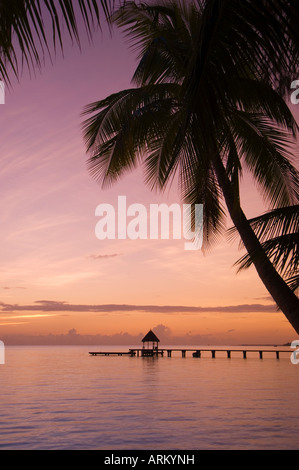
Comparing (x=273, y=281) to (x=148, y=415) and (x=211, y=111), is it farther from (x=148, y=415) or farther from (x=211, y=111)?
(x=148, y=415)

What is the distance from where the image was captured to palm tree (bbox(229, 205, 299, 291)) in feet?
17.1

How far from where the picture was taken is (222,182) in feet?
25.9

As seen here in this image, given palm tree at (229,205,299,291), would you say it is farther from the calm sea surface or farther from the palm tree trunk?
the calm sea surface

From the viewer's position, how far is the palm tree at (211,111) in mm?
3334

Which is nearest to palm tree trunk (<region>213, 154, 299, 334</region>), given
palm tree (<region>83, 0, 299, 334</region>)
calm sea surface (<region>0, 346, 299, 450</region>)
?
palm tree (<region>83, 0, 299, 334</region>)

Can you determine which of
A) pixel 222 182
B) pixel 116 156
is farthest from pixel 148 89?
pixel 222 182

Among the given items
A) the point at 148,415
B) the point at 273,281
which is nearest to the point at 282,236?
the point at 273,281

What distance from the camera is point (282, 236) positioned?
5246 millimetres

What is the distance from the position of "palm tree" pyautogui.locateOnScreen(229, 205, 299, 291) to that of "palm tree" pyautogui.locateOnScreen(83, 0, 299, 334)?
A: 16 centimetres

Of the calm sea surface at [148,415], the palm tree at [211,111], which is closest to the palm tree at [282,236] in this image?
the palm tree at [211,111]

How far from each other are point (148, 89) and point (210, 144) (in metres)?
6.65

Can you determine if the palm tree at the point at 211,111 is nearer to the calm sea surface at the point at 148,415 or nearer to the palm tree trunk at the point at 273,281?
the palm tree trunk at the point at 273,281

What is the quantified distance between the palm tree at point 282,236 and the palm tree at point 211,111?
16cm
